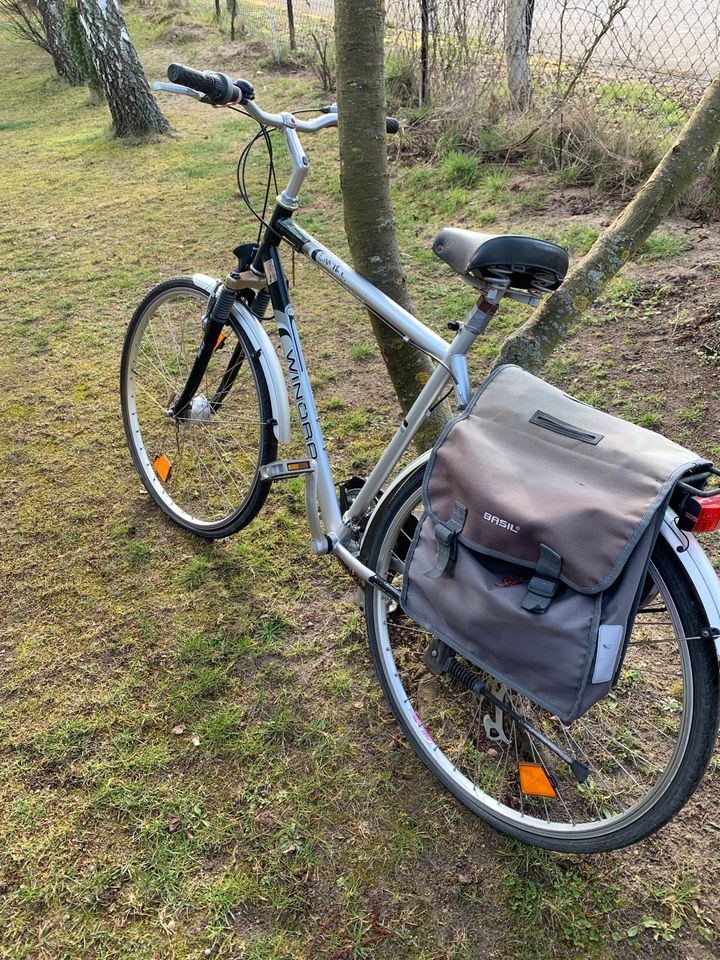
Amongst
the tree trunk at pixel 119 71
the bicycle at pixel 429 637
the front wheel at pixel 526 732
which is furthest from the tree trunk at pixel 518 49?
the front wheel at pixel 526 732

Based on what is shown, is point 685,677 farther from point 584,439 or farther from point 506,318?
point 506,318

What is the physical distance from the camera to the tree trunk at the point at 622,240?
226 centimetres

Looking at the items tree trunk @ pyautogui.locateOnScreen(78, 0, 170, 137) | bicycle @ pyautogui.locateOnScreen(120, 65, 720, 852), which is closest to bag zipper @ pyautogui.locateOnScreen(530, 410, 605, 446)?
bicycle @ pyautogui.locateOnScreen(120, 65, 720, 852)

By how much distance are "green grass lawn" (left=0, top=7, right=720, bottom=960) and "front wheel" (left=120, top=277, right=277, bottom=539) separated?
0.50ft

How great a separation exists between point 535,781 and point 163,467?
5.85 ft

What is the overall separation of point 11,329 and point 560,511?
3886 mm

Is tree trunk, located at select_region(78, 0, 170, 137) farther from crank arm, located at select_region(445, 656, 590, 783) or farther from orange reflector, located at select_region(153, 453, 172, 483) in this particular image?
crank arm, located at select_region(445, 656, 590, 783)

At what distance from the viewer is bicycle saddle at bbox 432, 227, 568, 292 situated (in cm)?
142

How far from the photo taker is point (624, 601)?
1204 mm

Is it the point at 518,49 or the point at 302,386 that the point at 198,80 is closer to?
the point at 302,386

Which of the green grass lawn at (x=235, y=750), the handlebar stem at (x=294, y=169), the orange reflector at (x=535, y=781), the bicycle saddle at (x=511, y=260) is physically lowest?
the green grass lawn at (x=235, y=750)

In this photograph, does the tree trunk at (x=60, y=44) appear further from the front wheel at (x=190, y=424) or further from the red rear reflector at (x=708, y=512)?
the red rear reflector at (x=708, y=512)

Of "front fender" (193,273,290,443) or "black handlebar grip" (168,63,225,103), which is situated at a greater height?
"black handlebar grip" (168,63,225,103)

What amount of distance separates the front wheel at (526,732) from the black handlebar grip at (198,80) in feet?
3.64
